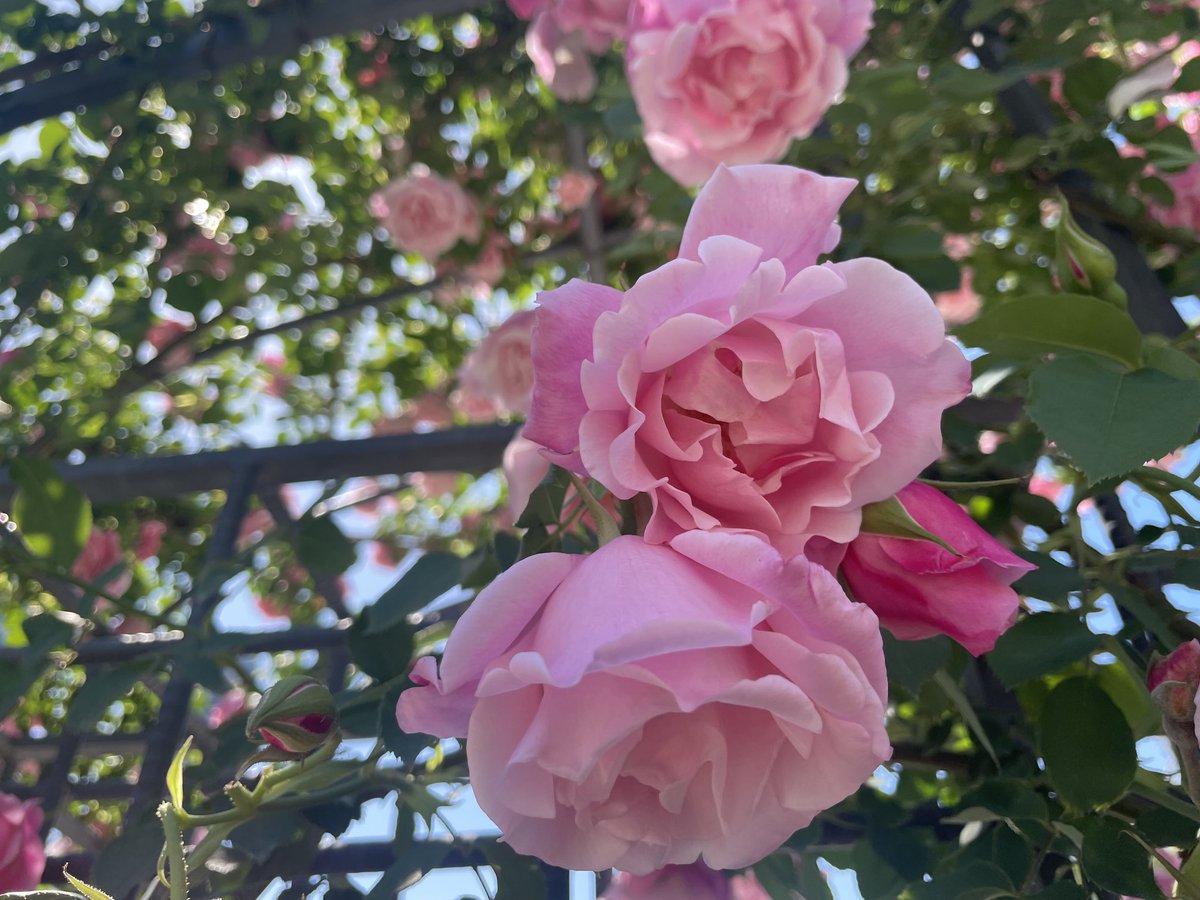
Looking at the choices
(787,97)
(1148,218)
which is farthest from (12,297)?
(1148,218)

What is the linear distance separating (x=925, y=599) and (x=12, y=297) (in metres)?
1.29

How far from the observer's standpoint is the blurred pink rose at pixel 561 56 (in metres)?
1.06

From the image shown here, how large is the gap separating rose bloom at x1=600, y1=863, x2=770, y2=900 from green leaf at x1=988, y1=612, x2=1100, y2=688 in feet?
0.56

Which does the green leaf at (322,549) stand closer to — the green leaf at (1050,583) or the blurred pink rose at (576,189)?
the green leaf at (1050,583)

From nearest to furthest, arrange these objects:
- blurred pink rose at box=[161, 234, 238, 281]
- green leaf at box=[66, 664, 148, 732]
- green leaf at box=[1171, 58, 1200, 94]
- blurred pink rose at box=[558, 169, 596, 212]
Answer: green leaf at box=[66, 664, 148, 732] < green leaf at box=[1171, 58, 1200, 94] < blurred pink rose at box=[161, 234, 238, 281] < blurred pink rose at box=[558, 169, 596, 212]

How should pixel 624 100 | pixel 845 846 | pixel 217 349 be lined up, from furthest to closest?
pixel 217 349 → pixel 624 100 → pixel 845 846

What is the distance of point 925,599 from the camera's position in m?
0.30

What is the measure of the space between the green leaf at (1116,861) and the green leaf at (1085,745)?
0.06 feet

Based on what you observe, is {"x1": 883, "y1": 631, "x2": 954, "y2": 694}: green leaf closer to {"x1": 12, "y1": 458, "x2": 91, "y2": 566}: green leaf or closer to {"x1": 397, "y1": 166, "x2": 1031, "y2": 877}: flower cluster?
{"x1": 397, "y1": 166, "x2": 1031, "y2": 877}: flower cluster

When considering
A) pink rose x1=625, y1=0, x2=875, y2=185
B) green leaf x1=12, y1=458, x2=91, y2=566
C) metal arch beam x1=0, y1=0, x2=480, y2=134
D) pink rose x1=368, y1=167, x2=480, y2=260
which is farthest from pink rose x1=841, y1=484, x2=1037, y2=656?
pink rose x1=368, y1=167, x2=480, y2=260

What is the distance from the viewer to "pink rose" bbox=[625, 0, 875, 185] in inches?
23.0

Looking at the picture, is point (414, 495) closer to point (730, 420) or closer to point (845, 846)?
point (845, 846)

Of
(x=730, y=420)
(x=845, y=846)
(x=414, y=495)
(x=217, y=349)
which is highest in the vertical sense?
(x=217, y=349)

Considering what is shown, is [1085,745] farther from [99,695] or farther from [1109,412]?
[99,695]
